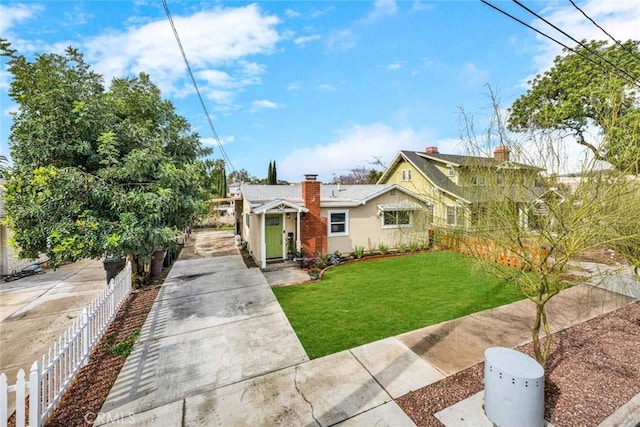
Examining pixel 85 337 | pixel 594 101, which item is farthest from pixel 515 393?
pixel 85 337

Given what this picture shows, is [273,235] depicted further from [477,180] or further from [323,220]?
[477,180]

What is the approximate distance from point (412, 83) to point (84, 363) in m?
12.1

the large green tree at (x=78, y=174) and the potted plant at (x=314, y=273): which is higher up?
the large green tree at (x=78, y=174)

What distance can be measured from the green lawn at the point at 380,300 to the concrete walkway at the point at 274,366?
1.10ft

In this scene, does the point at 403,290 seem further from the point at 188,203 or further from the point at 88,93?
the point at 88,93

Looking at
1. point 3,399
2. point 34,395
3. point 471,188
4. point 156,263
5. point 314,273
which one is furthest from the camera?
point 156,263

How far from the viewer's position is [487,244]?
453cm

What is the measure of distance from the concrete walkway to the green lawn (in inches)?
13.2

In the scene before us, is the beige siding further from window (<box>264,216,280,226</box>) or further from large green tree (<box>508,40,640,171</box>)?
large green tree (<box>508,40,640,171</box>)

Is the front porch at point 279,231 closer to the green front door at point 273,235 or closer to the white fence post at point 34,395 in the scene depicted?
the green front door at point 273,235

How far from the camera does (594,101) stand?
3.69m

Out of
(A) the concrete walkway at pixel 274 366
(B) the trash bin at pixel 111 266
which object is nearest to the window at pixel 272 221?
(A) the concrete walkway at pixel 274 366

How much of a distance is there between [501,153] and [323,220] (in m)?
8.81

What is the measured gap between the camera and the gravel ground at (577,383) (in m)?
3.44
